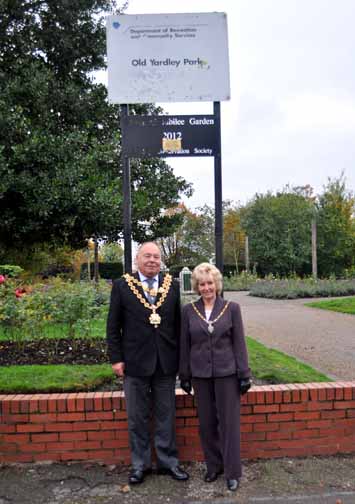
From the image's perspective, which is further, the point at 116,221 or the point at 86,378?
A: the point at 116,221

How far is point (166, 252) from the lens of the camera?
37.7m

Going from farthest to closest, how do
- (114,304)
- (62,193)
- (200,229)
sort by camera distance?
(200,229), (62,193), (114,304)

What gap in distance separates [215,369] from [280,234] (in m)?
33.3

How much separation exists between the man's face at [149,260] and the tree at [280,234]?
31907 mm

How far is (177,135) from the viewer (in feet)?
14.4

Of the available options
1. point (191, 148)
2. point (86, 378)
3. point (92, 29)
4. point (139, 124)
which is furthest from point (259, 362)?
point (92, 29)

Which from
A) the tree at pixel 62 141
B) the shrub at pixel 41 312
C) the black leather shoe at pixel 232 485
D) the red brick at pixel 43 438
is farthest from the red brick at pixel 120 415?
the tree at pixel 62 141

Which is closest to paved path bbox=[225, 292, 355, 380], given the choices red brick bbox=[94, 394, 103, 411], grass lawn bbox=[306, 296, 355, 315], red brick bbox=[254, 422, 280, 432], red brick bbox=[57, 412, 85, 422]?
grass lawn bbox=[306, 296, 355, 315]

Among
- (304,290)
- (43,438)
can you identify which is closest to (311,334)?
(43,438)

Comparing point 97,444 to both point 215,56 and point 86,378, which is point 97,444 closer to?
point 86,378

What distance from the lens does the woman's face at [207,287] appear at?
337 centimetres

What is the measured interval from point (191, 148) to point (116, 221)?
6590mm

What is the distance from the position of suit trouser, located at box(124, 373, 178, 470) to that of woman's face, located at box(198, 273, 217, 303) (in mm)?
638

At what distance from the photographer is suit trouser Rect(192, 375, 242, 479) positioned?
3.24 meters
